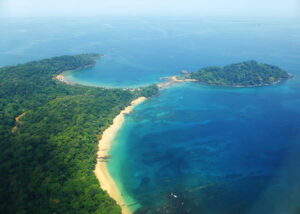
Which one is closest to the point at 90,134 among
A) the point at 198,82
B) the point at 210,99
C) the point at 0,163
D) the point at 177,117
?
the point at 0,163

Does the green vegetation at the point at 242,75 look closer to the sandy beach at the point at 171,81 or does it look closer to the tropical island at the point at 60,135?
the tropical island at the point at 60,135

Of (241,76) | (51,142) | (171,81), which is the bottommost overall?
(51,142)

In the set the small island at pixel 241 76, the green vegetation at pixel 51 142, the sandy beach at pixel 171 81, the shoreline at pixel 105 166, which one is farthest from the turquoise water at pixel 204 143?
the green vegetation at pixel 51 142

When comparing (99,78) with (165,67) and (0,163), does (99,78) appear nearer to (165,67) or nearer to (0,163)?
(165,67)

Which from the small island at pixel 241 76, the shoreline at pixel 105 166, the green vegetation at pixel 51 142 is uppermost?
the small island at pixel 241 76

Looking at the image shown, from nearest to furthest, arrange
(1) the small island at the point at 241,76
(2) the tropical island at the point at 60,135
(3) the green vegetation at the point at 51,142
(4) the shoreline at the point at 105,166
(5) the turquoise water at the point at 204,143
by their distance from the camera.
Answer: (3) the green vegetation at the point at 51,142
(2) the tropical island at the point at 60,135
(5) the turquoise water at the point at 204,143
(4) the shoreline at the point at 105,166
(1) the small island at the point at 241,76

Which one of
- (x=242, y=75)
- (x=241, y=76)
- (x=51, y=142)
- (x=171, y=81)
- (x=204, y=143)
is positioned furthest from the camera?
(x=171, y=81)

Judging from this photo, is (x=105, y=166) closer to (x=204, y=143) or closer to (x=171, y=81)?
(x=204, y=143)

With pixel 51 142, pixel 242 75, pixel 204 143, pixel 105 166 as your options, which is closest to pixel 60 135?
A: pixel 51 142
